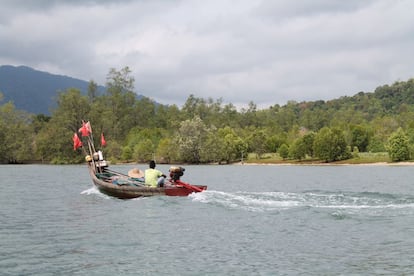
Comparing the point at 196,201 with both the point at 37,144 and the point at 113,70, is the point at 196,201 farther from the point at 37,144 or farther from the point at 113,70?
the point at 113,70

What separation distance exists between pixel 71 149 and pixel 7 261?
108267 millimetres

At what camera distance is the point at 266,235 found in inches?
826

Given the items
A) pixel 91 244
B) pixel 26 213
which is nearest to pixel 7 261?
pixel 91 244

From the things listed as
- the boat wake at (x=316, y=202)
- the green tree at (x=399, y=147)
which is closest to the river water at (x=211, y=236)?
the boat wake at (x=316, y=202)

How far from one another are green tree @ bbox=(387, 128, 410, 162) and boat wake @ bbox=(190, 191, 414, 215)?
230 ft

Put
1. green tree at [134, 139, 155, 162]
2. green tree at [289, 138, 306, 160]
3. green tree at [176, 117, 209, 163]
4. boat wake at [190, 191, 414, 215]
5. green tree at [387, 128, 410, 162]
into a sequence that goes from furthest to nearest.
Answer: green tree at [134, 139, 155, 162], green tree at [176, 117, 209, 163], green tree at [289, 138, 306, 160], green tree at [387, 128, 410, 162], boat wake at [190, 191, 414, 215]

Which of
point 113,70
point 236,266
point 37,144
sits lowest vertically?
point 236,266

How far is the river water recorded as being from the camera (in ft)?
52.6

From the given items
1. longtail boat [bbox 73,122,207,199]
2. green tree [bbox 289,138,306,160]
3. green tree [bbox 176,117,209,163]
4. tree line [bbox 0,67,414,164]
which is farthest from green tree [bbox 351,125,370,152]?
longtail boat [bbox 73,122,207,199]

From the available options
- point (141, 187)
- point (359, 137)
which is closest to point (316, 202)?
point (141, 187)

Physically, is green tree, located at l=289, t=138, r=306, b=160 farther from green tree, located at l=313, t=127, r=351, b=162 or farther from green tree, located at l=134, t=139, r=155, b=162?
green tree, located at l=134, t=139, r=155, b=162

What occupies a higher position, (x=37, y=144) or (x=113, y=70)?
(x=113, y=70)

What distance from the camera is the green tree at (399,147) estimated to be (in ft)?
332

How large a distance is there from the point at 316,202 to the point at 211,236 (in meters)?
11.9
